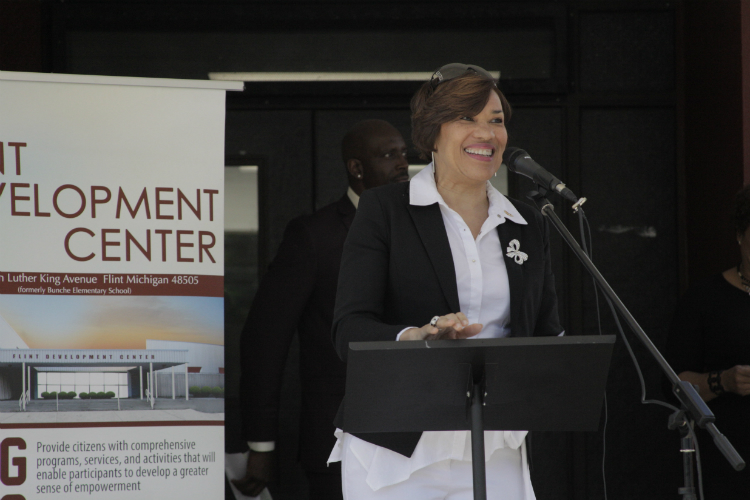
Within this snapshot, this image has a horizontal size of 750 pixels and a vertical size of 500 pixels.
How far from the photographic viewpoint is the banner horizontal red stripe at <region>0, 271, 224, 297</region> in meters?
3.30

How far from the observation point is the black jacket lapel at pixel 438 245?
2.22 metres

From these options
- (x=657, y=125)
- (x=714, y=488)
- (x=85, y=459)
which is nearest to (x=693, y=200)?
(x=657, y=125)

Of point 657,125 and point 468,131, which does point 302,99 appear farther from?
point 468,131

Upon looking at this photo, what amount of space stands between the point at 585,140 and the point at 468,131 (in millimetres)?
3016

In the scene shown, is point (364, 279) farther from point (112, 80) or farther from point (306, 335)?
point (306, 335)

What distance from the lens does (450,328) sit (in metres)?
1.79

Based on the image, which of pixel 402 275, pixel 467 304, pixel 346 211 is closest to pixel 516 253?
pixel 467 304

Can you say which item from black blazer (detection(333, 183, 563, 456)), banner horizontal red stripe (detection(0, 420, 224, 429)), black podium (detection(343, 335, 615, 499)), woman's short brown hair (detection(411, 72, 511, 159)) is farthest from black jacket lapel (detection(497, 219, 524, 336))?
banner horizontal red stripe (detection(0, 420, 224, 429))

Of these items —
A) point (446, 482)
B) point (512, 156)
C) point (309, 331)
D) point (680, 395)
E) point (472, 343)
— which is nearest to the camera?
point (472, 343)

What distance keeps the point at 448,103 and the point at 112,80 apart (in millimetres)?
1580

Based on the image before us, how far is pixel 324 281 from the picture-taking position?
409cm

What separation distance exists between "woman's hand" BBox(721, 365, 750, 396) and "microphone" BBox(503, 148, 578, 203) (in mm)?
1680

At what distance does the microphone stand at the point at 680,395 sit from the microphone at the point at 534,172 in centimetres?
4

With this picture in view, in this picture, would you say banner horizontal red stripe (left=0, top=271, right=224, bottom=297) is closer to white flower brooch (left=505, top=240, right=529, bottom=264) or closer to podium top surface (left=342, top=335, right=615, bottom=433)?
white flower brooch (left=505, top=240, right=529, bottom=264)
